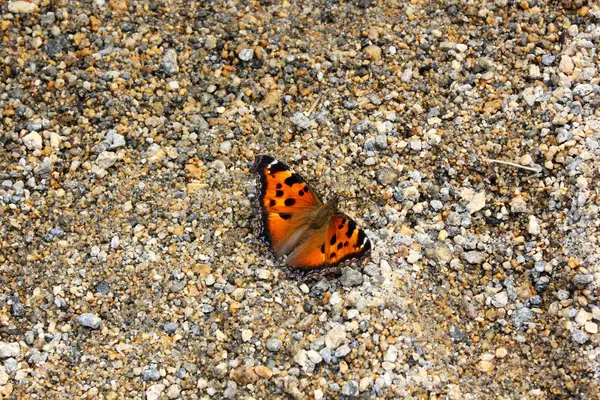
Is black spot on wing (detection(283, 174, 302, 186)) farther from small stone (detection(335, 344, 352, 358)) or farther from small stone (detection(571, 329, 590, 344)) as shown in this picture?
small stone (detection(571, 329, 590, 344))

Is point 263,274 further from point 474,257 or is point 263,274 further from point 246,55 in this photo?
point 246,55

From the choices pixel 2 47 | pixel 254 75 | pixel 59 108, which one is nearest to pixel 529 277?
pixel 254 75

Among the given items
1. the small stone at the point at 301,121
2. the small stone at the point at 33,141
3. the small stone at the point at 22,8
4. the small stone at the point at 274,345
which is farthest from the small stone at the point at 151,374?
the small stone at the point at 22,8

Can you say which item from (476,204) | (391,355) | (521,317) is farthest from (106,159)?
(521,317)

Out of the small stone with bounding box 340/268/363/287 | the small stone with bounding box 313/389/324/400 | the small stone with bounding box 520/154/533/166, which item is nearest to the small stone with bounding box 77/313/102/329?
the small stone with bounding box 313/389/324/400

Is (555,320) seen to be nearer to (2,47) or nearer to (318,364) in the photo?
(318,364)
